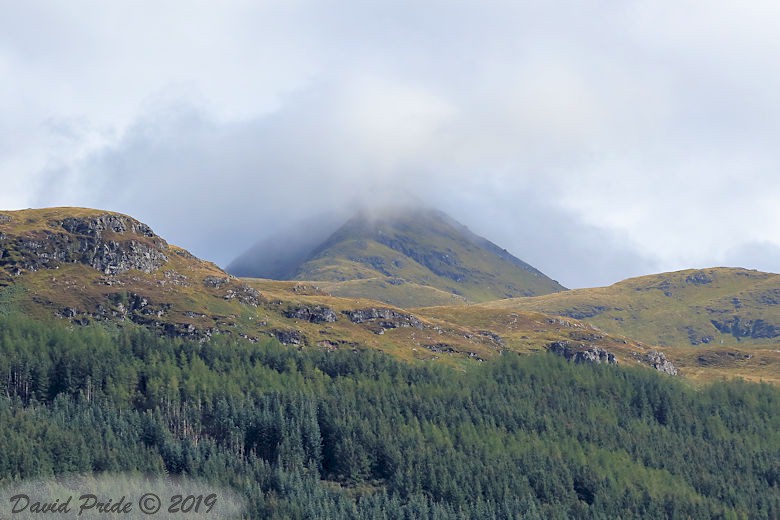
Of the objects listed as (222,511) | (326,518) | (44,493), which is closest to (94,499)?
(44,493)

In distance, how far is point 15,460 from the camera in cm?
19762

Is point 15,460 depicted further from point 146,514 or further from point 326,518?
point 326,518

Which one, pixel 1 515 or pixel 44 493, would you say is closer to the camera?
pixel 1 515

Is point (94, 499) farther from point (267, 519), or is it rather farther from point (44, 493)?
point (267, 519)

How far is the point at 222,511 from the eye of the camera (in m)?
199

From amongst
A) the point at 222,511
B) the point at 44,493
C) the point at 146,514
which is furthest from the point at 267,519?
the point at 44,493

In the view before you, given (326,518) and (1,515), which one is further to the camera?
(326,518)

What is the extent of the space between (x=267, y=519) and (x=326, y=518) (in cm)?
1254

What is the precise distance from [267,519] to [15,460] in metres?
55.3

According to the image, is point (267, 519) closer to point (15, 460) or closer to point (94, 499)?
point (94, 499)

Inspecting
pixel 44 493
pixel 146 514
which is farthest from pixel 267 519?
pixel 44 493

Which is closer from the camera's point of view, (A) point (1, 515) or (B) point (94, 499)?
(A) point (1, 515)

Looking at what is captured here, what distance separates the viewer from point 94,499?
19262 cm

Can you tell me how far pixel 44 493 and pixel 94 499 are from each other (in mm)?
9979
